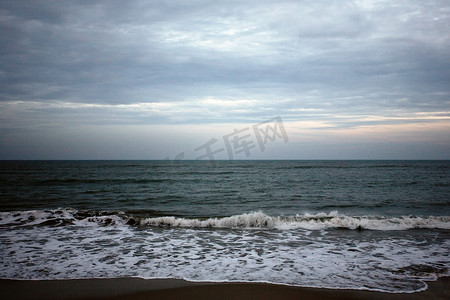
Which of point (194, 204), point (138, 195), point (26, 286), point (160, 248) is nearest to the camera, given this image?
point (26, 286)

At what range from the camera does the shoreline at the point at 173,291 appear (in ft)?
15.5

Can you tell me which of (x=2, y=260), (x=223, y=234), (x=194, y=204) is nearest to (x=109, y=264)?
(x=2, y=260)

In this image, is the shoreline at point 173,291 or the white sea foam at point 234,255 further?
the white sea foam at point 234,255

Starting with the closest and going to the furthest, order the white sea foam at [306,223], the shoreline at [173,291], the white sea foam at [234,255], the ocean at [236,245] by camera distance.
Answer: the shoreline at [173,291], the white sea foam at [234,255], the ocean at [236,245], the white sea foam at [306,223]

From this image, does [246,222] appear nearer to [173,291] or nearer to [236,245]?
[236,245]

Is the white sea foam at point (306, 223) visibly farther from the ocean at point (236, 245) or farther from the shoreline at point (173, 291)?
the shoreline at point (173, 291)

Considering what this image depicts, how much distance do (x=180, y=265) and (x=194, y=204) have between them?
9.72m

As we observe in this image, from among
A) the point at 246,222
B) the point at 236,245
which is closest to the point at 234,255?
the point at 236,245

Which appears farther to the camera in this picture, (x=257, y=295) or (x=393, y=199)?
(x=393, y=199)

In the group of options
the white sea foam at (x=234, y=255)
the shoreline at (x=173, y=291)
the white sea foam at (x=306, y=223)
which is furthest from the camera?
the white sea foam at (x=306, y=223)

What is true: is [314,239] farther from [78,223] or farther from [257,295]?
[78,223]

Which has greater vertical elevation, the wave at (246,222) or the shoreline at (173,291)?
the shoreline at (173,291)

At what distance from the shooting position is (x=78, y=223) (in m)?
11.0

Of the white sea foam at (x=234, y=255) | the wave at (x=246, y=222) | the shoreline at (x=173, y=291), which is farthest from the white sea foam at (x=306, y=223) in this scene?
the shoreline at (x=173, y=291)
